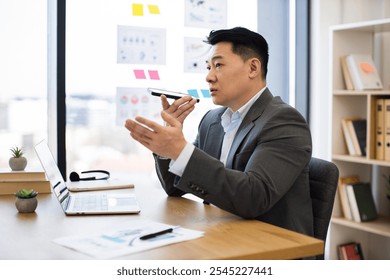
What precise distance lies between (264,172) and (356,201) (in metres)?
1.77

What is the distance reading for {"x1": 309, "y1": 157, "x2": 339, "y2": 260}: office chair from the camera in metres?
1.82

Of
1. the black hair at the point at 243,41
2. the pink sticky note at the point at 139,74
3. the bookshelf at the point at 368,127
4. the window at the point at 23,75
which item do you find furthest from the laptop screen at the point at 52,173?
the bookshelf at the point at 368,127

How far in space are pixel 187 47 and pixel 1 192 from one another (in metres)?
1.62

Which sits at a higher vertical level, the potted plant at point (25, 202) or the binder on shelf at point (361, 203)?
the potted plant at point (25, 202)

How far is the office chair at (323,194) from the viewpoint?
5.97ft

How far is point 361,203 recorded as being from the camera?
A: 328 cm

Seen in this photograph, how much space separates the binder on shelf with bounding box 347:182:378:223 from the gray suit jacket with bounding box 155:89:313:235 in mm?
1518

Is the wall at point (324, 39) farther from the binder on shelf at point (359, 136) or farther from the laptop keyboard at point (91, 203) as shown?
the laptop keyboard at point (91, 203)

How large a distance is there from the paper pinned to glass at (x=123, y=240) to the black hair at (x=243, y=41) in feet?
2.72

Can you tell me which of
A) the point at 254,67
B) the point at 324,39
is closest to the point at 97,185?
the point at 254,67

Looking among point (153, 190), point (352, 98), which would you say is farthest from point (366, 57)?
point (153, 190)

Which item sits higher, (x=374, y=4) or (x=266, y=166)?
(x=374, y=4)
